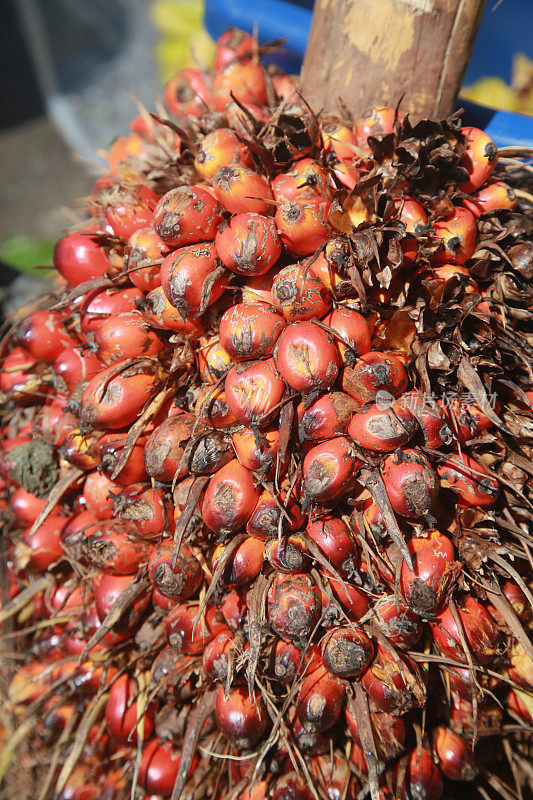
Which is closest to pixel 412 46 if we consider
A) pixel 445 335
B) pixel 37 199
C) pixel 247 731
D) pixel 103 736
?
pixel 445 335

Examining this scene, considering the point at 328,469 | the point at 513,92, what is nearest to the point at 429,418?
the point at 328,469

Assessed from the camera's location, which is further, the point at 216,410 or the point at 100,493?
the point at 100,493

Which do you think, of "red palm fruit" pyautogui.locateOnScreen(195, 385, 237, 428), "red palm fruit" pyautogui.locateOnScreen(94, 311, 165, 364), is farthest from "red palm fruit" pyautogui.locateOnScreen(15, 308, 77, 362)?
"red palm fruit" pyautogui.locateOnScreen(195, 385, 237, 428)

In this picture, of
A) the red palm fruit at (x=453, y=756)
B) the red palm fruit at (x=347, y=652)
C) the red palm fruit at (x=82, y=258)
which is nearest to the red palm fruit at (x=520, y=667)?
the red palm fruit at (x=453, y=756)

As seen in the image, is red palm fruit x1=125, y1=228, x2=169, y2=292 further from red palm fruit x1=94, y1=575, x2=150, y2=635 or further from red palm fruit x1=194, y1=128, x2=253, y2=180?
red palm fruit x1=94, y1=575, x2=150, y2=635

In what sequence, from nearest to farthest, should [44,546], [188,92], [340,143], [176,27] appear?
[340,143]
[44,546]
[188,92]
[176,27]

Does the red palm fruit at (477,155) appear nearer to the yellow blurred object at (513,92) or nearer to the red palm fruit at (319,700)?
the red palm fruit at (319,700)

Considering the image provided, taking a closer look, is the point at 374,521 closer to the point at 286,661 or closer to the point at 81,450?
the point at 286,661
